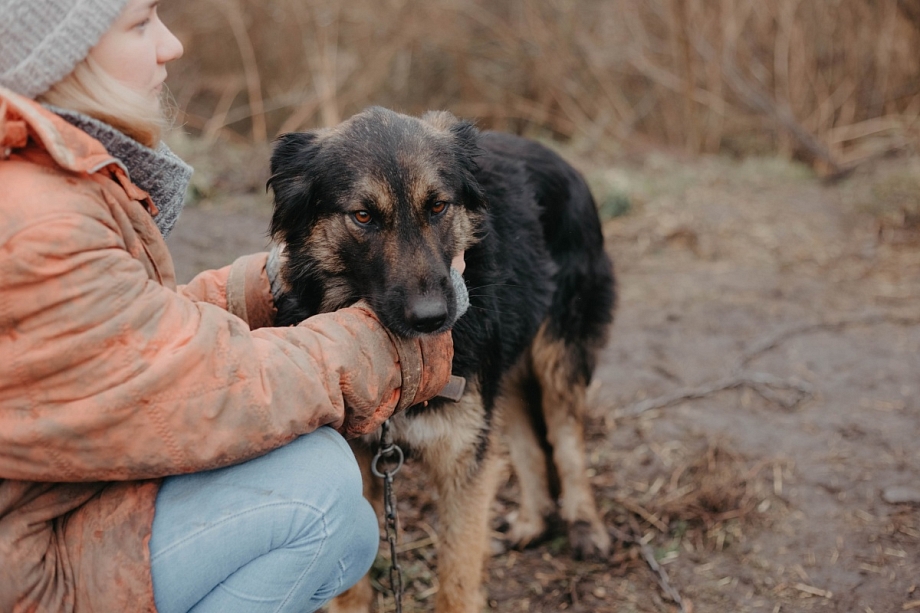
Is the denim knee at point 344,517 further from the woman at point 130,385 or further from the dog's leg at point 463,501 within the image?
the dog's leg at point 463,501

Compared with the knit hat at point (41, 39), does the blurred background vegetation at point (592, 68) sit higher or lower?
lower

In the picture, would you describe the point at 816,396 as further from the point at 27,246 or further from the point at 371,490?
the point at 27,246

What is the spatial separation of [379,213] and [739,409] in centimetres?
272

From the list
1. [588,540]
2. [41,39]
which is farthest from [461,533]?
[41,39]

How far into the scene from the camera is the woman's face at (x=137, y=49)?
1.80 m

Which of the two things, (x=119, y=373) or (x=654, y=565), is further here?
(x=654, y=565)

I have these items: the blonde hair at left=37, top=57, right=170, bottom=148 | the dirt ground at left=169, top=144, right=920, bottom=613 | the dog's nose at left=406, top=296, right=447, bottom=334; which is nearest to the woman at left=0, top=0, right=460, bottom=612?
the blonde hair at left=37, top=57, right=170, bottom=148

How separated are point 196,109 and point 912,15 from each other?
7980 millimetres

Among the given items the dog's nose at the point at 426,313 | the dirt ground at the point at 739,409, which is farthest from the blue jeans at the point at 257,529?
the dirt ground at the point at 739,409

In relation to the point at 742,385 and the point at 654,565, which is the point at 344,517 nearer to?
the point at 654,565

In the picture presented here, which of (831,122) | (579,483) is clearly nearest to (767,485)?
(579,483)

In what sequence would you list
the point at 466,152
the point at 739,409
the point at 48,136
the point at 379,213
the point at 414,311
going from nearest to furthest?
the point at 48,136, the point at 414,311, the point at 379,213, the point at 466,152, the point at 739,409

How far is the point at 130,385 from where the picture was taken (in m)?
1.66

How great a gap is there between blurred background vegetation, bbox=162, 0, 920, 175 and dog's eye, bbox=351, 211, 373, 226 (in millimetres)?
6472
